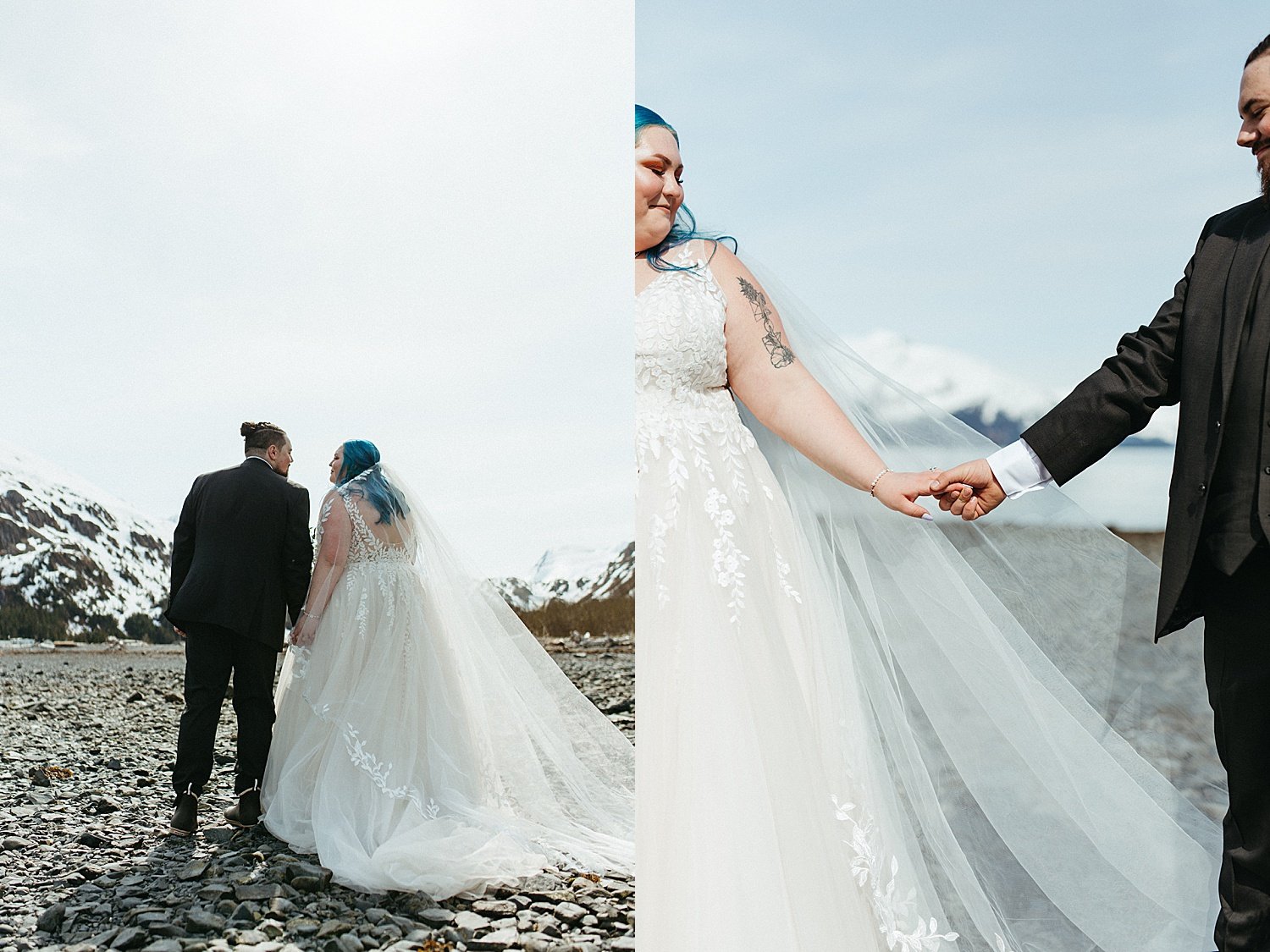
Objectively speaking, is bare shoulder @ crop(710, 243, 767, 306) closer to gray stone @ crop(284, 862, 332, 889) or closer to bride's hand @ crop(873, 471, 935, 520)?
bride's hand @ crop(873, 471, 935, 520)

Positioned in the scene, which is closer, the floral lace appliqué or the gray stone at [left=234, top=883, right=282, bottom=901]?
the floral lace appliqué

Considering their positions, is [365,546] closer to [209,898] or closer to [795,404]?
[209,898]

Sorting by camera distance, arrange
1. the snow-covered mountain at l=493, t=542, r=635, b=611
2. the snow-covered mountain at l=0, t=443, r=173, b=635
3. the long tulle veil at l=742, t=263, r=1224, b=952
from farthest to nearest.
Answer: the snow-covered mountain at l=0, t=443, r=173, b=635, the snow-covered mountain at l=493, t=542, r=635, b=611, the long tulle veil at l=742, t=263, r=1224, b=952

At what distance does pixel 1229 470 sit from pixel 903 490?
1.34 ft

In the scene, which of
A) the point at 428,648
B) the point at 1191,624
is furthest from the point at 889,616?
the point at 428,648

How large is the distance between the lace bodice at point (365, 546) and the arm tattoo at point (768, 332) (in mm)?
1524

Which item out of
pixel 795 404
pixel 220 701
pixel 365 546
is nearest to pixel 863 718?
pixel 795 404

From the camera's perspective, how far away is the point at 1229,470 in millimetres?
1113

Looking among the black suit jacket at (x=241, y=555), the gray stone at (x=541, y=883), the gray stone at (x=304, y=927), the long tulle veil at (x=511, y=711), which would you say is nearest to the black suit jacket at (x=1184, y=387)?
the gray stone at (x=541, y=883)

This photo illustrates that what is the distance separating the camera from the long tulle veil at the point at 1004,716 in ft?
4.21

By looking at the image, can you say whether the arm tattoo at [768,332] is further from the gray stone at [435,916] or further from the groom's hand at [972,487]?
the gray stone at [435,916]

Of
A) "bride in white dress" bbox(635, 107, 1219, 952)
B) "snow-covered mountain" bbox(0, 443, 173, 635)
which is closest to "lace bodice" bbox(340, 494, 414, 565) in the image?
"bride in white dress" bbox(635, 107, 1219, 952)

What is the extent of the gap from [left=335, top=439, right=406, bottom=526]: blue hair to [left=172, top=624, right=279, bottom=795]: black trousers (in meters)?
0.53

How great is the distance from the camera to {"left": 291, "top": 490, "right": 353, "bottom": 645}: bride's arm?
100 inches
